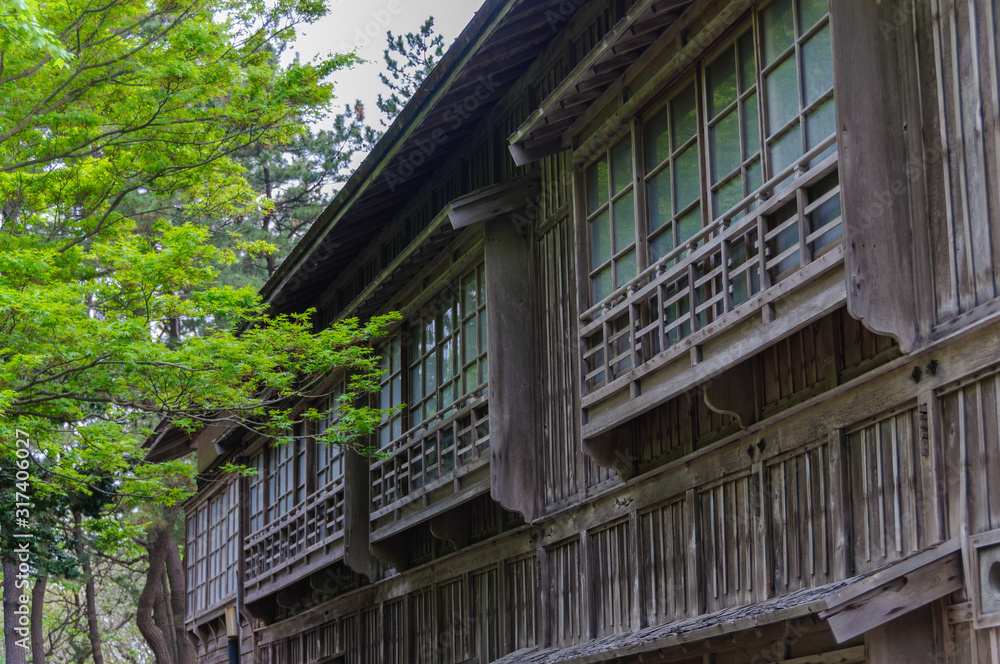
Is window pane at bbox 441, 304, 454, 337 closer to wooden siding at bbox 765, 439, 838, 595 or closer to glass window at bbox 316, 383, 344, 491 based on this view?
glass window at bbox 316, 383, 344, 491

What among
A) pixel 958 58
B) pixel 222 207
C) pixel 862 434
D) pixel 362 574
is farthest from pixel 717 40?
pixel 362 574

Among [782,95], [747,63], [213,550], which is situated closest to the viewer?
[782,95]

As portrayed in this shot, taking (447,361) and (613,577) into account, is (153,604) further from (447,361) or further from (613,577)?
(613,577)

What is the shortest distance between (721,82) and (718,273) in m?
1.60

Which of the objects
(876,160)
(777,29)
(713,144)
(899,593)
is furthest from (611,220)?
(899,593)

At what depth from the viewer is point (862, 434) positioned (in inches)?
292

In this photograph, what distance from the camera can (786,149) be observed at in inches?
314

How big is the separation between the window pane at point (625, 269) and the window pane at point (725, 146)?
4.33 ft

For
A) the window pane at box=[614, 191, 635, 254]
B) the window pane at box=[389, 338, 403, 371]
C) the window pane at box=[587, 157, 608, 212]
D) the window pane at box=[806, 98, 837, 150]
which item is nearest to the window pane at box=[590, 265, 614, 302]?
the window pane at box=[614, 191, 635, 254]

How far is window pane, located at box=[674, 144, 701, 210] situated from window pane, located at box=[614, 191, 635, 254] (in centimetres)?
69

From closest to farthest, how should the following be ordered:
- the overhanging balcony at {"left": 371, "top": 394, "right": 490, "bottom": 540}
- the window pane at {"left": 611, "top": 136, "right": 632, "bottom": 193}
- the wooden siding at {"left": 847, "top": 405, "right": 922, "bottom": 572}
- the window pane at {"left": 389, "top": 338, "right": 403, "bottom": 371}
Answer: the wooden siding at {"left": 847, "top": 405, "right": 922, "bottom": 572}
the window pane at {"left": 611, "top": 136, "right": 632, "bottom": 193}
the overhanging balcony at {"left": 371, "top": 394, "right": 490, "bottom": 540}
the window pane at {"left": 389, "top": 338, "right": 403, "bottom": 371}

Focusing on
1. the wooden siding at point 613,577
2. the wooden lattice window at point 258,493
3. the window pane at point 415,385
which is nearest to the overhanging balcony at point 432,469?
the window pane at point 415,385

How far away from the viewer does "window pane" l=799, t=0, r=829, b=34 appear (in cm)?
772

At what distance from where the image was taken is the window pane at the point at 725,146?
341 inches
